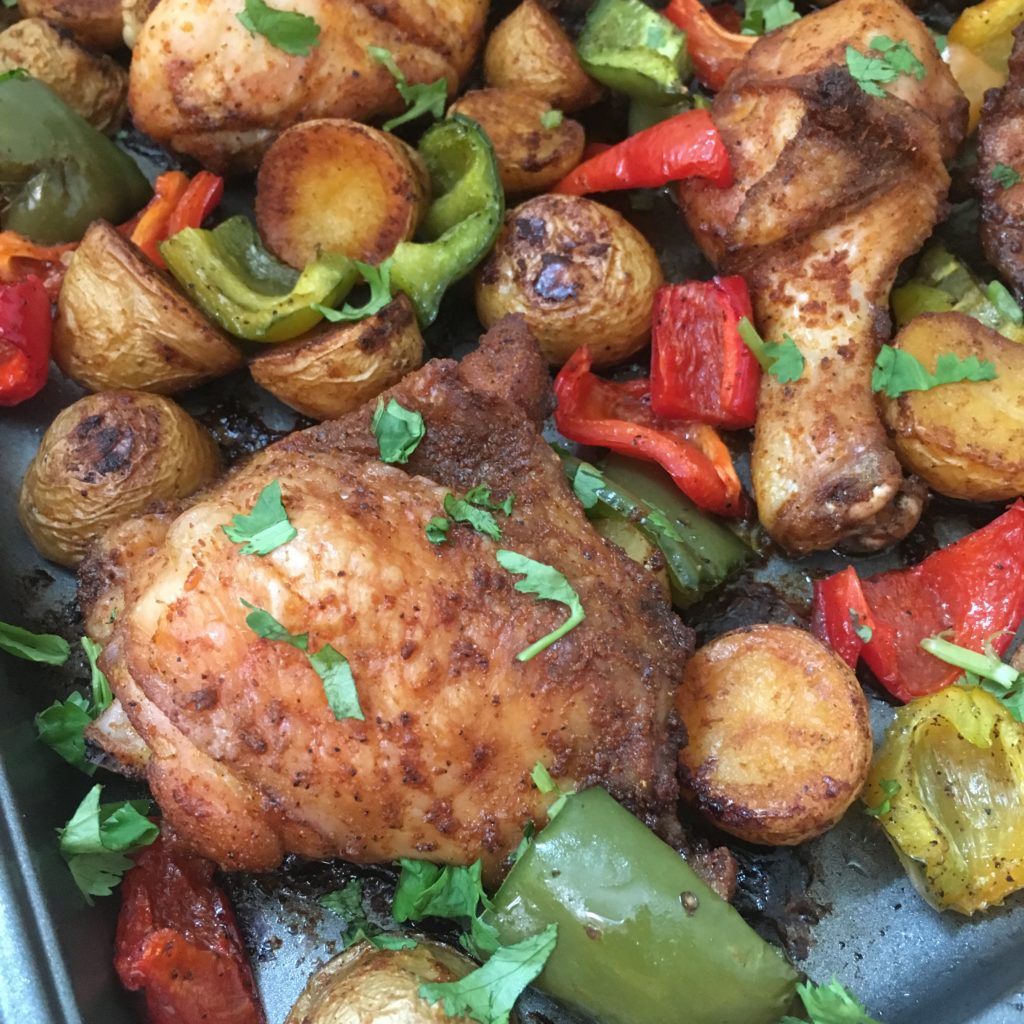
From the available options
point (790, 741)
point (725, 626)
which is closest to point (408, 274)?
point (725, 626)

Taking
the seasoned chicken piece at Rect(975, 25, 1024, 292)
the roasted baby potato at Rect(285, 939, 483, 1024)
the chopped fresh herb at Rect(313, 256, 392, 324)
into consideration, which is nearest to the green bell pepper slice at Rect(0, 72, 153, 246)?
the chopped fresh herb at Rect(313, 256, 392, 324)

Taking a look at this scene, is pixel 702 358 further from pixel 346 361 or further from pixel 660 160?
pixel 346 361

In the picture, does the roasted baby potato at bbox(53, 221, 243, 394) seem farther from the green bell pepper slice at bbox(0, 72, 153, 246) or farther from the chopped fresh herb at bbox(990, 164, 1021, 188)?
the chopped fresh herb at bbox(990, 164, 1021, 188)

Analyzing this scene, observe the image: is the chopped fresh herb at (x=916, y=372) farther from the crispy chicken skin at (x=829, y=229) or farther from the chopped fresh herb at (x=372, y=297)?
the chopped fresh herb at (x=372, y=297)

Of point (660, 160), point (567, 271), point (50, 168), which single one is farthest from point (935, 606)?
point (50, 168)

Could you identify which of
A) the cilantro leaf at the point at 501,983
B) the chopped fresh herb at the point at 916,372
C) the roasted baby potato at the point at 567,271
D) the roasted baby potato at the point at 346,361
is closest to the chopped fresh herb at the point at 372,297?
the roasted baby potato at the point at 346,361
